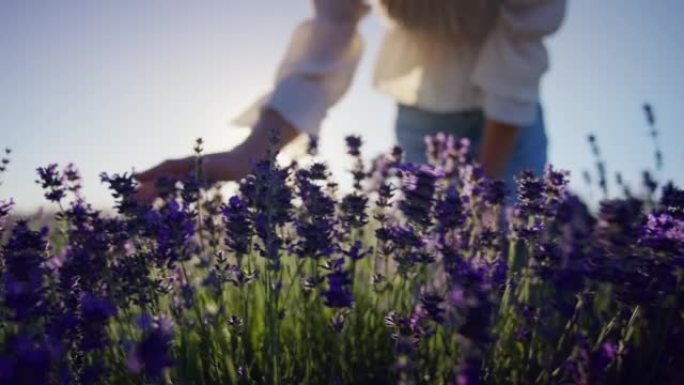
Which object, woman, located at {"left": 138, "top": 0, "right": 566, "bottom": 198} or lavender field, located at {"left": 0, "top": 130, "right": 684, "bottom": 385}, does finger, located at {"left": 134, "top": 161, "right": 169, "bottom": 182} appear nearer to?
lavender field, located at {"left": 0, "top": 130, "right": 684, "bottom": 385}

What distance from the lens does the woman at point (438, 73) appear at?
10.1 ft

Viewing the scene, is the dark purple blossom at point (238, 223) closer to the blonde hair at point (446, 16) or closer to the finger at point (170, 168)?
the finger at point (170, 168)

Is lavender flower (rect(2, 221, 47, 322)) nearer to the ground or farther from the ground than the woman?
nearer to the ground

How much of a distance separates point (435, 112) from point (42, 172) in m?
2.25

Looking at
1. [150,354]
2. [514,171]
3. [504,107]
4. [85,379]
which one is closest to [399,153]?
[504,107]

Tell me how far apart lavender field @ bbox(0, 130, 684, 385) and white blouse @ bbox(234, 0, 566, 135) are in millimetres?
1091

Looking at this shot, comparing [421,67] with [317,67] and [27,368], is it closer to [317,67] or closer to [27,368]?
[317,67]

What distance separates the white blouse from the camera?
3.08m

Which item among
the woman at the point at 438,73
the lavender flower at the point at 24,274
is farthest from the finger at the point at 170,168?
the lavender flower at the point at 24,274

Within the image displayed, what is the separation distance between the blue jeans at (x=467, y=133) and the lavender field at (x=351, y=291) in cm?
151

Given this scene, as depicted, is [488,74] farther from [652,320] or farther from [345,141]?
[652,320]

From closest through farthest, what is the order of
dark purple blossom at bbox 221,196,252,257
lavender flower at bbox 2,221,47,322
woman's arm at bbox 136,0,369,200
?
1. lavender flower at bbox 2,221,47,322
2. dark purple blossom at bbox 221,196,252,257
3. woman's arm at bbox 136,0,369,200

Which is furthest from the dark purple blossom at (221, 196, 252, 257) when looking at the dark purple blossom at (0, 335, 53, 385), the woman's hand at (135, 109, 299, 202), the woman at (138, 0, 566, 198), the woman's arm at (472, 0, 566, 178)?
the woman's arm at (472, 0, 566, 178)

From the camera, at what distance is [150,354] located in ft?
3.28
